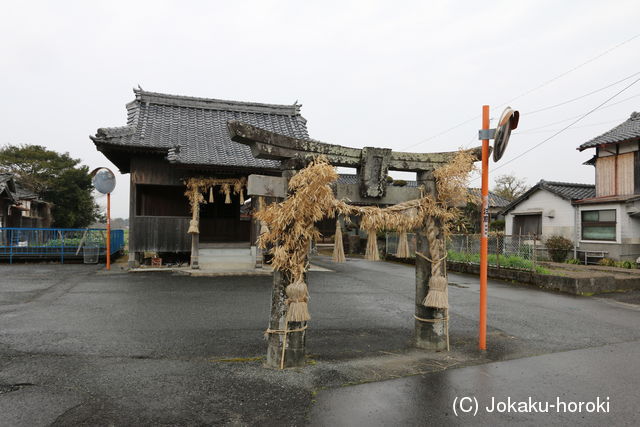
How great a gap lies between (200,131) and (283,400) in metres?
14.4

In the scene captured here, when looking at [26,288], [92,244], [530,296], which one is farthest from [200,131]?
[530,296]

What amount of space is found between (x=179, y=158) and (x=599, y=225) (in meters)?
18.7

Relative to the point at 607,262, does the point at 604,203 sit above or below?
above

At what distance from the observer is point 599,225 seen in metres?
17.9

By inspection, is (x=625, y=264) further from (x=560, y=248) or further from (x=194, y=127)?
(x=194, y=127)

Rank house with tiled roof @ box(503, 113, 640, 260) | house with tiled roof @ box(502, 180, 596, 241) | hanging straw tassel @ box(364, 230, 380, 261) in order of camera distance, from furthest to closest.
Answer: house with tiled roof @ box(502, 180, 596, 241)
house with tiled roof @ box(503, 113, 640, 260)
hanging straw tassel @ box(364, 230, 380, 261)

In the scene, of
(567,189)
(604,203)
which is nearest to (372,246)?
(604,203)

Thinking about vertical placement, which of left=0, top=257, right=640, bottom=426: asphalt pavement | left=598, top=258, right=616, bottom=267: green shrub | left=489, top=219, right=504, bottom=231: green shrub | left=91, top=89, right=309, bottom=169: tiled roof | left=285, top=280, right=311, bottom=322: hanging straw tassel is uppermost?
left=91, top=89, right=309, bottom=169: tiled roof

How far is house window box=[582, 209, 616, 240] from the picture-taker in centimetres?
1733

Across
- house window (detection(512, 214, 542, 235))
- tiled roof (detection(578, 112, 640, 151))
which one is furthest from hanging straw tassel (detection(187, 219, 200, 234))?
tiled roof (detection(578, 112, 640, 151))

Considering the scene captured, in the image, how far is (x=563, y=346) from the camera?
600cm

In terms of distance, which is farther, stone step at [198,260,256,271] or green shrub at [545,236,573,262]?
green shrub at [545,236,573,262]

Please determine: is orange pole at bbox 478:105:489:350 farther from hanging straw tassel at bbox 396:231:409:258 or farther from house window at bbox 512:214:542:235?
house window at bbox 512:214:542:235

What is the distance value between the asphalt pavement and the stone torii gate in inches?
12.6
